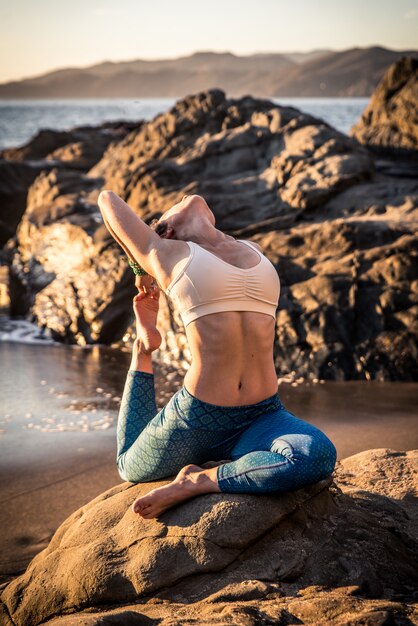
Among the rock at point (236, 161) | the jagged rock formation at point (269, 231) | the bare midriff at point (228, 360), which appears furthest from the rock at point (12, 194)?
the bare midriff at point (228, 360)

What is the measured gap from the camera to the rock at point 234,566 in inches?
118

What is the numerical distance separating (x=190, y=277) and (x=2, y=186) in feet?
45.1

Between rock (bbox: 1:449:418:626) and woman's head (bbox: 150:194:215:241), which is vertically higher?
woman's head (bbox: 150:194:215:241)

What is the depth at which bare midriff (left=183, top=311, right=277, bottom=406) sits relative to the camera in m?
3.67

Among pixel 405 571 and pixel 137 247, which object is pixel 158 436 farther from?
pixel 405 571

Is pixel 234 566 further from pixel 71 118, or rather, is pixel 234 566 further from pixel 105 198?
pixel 71 118

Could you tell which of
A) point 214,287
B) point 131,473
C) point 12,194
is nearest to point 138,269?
point 214,287

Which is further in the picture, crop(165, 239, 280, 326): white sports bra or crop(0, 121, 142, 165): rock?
crop(0, 121, 142, 165): rock

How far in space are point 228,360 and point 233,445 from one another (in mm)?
424

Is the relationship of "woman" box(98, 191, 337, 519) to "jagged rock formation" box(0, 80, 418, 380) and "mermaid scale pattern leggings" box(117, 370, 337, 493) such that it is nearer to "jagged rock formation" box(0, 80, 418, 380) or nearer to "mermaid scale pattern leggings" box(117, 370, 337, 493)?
"mermaid scale pattern leggings" box(117, 370, 337, 493)

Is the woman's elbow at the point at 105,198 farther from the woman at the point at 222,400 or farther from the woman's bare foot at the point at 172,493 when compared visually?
the woman's bare foot at the point at 172,493

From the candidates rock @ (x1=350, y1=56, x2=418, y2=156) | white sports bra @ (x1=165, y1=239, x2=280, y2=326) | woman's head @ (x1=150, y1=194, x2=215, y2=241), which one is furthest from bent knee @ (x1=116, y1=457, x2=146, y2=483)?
rock @ (x1=350, y1=56, x2=418, y2=156)

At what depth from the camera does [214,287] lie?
3.66 metres

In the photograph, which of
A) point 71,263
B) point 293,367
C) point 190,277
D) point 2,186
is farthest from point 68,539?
point 2,186
